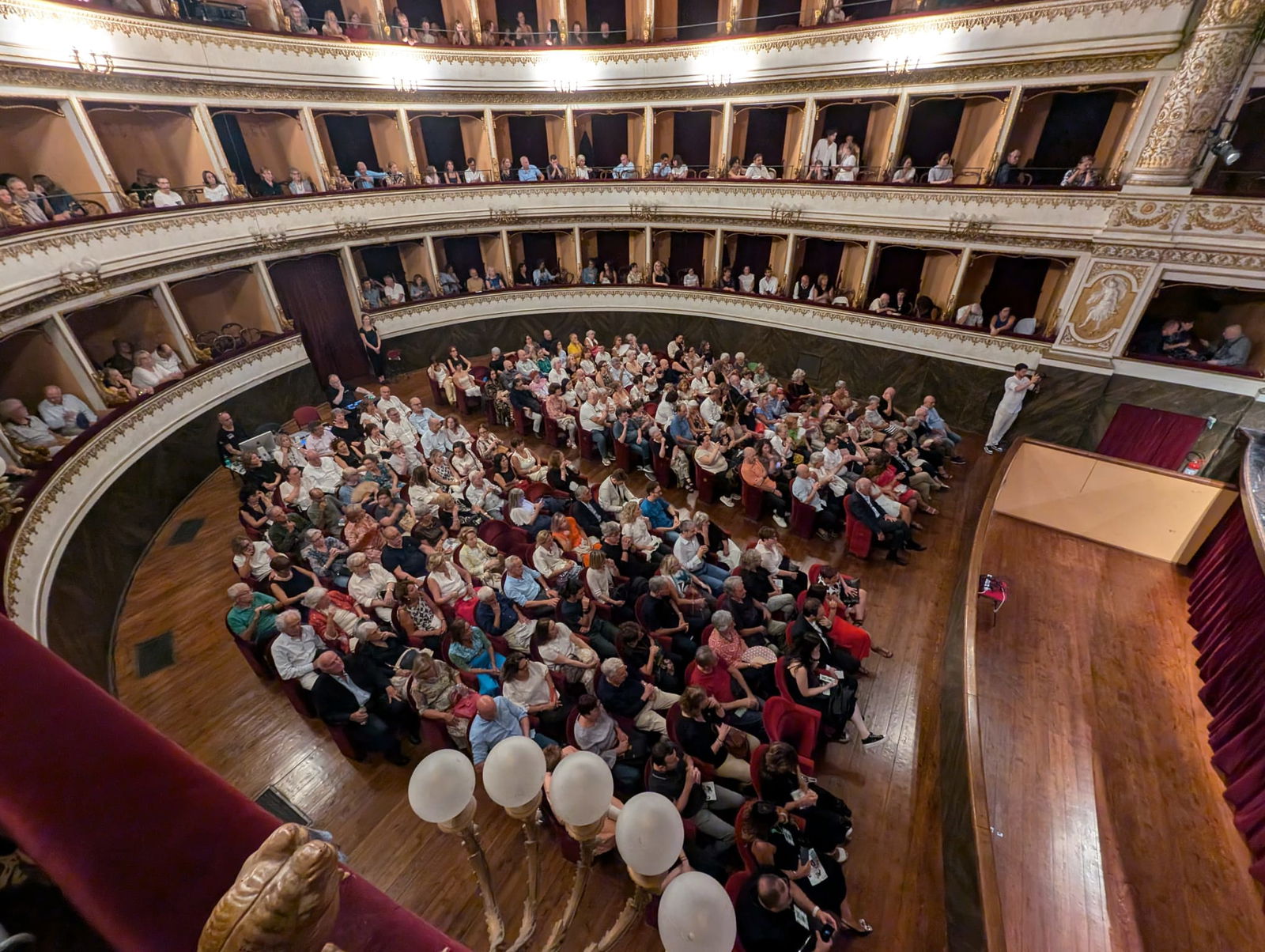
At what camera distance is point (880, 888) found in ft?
11.8

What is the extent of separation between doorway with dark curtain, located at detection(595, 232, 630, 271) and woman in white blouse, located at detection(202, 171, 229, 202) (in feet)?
26.1

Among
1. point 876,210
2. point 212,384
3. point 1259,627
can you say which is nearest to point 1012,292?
point 876,210

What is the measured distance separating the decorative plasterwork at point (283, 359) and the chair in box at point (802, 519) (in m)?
5.27

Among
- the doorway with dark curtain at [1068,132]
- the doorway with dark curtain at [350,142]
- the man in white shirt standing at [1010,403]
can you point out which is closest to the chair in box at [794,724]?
the man in white shirt standing at [1010,403]

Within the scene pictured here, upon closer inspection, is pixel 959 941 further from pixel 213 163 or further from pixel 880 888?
pixel 213 163

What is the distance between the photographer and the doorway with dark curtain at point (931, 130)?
9711 mm

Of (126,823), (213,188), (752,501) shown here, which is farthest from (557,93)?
(126,823)

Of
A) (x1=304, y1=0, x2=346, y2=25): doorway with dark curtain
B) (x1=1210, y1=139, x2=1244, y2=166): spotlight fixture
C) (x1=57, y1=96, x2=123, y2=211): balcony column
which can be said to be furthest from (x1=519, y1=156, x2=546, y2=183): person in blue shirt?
(x1=1210, y1=139, x2=1244, y2=166): spotlight fixture

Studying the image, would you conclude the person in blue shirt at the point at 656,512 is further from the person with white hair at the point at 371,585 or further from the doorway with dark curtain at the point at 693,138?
the doorway with dark curtain at the point at 693,138

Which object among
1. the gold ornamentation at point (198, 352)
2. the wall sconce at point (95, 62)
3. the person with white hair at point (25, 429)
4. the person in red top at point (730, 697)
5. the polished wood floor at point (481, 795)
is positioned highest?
the wall sconce at point (95, 62)

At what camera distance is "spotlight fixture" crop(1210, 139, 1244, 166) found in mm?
6344

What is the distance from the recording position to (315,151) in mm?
10414

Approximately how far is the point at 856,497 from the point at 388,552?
4993 mm

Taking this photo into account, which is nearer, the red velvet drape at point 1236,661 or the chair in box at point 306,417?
the red velvet drape at point 1236,661
